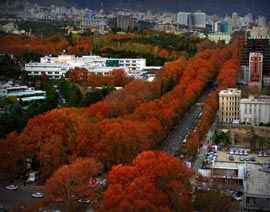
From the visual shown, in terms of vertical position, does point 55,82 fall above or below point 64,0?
below

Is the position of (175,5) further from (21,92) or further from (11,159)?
(11,159)

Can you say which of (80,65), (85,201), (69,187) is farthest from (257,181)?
(80,65)

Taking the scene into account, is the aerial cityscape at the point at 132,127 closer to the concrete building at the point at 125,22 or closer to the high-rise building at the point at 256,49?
the high-rise building at the point at 256,49

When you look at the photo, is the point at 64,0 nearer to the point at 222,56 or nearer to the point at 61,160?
the point at 222,56

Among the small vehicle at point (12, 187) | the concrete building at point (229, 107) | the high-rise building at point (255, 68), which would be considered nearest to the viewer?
the small vehicle at point (12, 187)

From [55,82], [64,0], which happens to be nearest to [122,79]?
[55,82]

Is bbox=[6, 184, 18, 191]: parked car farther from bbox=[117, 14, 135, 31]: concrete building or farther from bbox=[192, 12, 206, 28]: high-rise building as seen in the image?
bbox=[192, 12, 206, 28]: high-rise building

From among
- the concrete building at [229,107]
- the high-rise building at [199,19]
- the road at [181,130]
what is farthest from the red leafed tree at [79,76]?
the high-rise building at [199,19]
